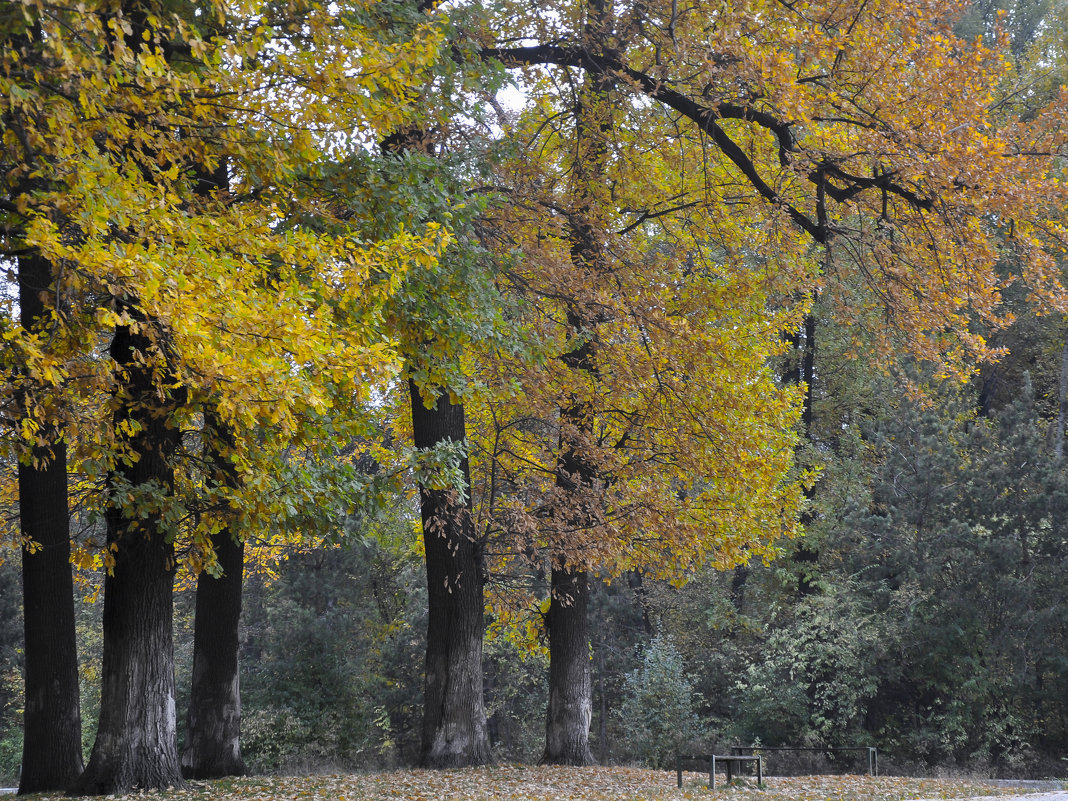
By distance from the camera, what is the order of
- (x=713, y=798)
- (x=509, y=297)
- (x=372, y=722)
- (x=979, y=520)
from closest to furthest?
(x=713, y=798), (x=509, y=297), (x=979, y=520), (x=372, y=722)

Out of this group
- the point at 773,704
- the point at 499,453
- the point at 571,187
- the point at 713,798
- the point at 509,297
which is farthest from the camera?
the point at 773,704

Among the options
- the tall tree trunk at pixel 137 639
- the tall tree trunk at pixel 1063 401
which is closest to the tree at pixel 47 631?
the tall tree trunk at pixel 137 639

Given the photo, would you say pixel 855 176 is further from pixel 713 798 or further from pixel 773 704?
pixel 773 704

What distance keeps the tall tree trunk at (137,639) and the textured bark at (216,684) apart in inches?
110

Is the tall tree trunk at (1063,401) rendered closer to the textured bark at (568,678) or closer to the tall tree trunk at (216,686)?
the textured bark at (568,678)

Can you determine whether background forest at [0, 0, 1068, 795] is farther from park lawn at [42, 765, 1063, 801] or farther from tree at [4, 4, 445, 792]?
park lawn at [42, 765, 1063, 801]

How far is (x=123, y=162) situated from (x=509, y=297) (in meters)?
5.30

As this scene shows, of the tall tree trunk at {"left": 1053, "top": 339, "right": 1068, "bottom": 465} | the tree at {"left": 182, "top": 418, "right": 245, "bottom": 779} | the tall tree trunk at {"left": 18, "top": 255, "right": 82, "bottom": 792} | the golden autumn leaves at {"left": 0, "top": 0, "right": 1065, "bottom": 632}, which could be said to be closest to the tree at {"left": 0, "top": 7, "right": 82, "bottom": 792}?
the tall tree trunk at {"left": 18, "top": 255, "right": 82, "bottom": 792}

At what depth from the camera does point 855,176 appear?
1038cm

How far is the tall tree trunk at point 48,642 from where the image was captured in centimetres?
1149

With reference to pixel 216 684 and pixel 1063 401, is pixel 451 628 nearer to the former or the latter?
pixel 216 684

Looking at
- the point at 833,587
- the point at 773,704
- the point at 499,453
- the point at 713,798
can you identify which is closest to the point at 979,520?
the point at 833,587

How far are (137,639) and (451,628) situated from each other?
4.50 metres

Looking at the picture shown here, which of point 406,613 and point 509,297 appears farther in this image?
point 406,613
